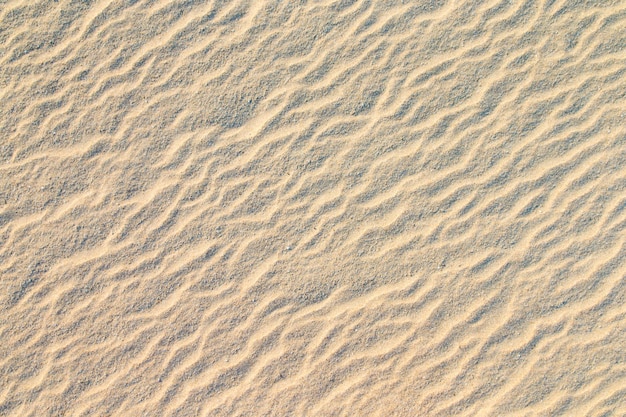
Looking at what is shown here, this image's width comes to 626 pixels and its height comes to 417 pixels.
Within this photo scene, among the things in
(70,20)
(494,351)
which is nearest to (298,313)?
(494,351)

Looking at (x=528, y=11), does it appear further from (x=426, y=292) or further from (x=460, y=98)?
(x=426, y=292)

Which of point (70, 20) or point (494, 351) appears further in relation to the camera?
point (70, 20)

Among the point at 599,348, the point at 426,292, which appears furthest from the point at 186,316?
the point at 599,348

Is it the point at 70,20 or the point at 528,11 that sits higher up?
the point at 70,20

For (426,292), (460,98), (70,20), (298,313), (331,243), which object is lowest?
(426,292)

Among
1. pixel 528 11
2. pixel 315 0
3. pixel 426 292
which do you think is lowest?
pixel 426 292

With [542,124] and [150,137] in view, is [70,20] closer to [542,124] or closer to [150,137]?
[150,137]
